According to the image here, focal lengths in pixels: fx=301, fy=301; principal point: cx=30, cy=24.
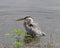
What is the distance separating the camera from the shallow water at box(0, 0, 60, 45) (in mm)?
10875

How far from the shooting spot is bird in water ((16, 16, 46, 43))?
433 inches

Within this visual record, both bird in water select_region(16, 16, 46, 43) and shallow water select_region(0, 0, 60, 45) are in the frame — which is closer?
shallow water select_region(0, 0, 60, 45)

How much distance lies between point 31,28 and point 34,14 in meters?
1.49

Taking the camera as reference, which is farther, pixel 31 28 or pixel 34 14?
pixel 34 14

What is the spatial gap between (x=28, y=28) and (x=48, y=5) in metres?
3.37

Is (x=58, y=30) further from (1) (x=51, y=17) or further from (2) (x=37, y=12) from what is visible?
(2) (x=37, y=12)

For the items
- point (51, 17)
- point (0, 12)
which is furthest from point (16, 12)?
point (51, 17)

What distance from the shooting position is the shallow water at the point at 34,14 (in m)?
10.9

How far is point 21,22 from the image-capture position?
13.0 m

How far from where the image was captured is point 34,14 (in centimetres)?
1338

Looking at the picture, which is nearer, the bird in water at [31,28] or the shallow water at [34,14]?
the shallow water at [34,14]

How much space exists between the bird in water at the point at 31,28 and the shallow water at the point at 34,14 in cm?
20

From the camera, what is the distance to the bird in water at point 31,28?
10986mm

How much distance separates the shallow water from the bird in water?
0.20m
